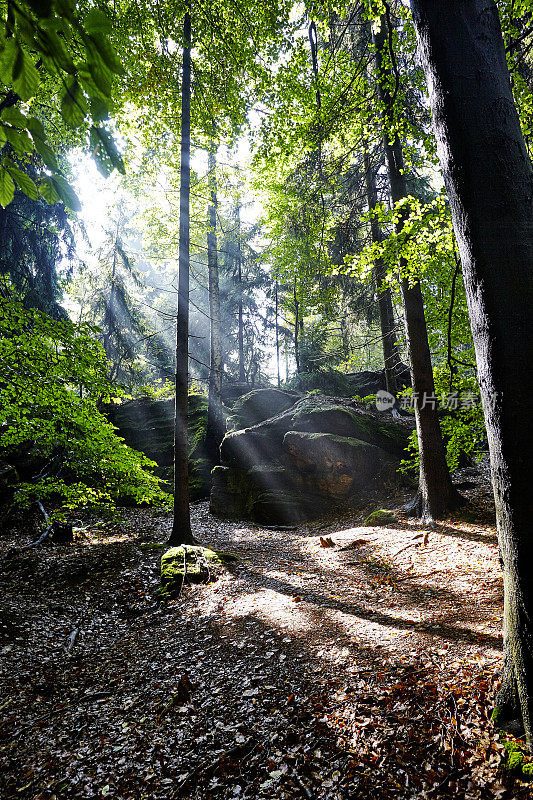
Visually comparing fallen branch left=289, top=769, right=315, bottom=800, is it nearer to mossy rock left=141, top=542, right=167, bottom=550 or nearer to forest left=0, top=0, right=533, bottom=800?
forest left=0, top=0, right=533, bottom=800

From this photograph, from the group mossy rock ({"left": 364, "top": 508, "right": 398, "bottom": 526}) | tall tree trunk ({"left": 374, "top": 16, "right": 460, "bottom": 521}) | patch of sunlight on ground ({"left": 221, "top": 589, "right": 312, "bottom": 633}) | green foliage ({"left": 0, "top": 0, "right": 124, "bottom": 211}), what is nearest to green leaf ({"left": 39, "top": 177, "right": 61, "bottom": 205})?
green foliage ({"left": 0, "top": 0, "right": 124, "bottom": 211})

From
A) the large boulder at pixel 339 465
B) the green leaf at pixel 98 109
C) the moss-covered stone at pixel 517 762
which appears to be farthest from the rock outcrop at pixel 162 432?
the green leaf at pixel 98 109

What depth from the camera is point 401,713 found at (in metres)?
2.34

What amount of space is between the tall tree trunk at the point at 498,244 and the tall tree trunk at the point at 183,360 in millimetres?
5498

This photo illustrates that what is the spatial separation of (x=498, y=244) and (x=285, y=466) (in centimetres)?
841

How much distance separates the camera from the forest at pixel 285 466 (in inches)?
74.7

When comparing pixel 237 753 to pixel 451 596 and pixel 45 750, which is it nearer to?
pixel 45 750

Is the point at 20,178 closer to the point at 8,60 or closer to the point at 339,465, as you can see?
the point at 8,60

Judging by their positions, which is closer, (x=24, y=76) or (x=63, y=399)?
(x=24, y=76)

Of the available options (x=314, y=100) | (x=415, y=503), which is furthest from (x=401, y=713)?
(x=314, y=100)

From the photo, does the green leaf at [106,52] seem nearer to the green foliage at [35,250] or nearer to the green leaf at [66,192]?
the green leaf at [66,192]

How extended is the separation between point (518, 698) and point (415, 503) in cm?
516

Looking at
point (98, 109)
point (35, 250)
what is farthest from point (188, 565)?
point (35, 250)

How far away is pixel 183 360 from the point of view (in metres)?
7.08
